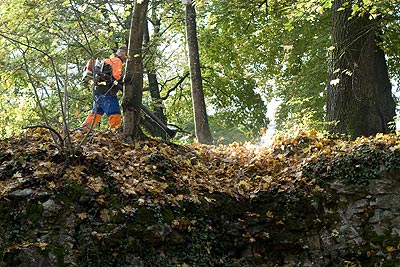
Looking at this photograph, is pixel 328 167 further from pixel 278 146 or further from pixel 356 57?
pixel 356 57

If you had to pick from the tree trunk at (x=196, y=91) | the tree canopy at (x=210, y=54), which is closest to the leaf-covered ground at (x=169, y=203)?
the tree canopy at (x=210, y=54)

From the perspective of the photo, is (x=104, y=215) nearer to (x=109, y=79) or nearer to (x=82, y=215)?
(x=82, y=215)

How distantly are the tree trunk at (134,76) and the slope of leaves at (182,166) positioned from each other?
309 mm

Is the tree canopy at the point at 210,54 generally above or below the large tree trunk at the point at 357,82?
above

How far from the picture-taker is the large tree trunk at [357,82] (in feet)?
29.6

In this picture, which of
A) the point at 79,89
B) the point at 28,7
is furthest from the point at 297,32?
the point at 28,7

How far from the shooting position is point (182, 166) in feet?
25.1

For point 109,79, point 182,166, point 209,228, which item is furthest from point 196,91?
point 209,228

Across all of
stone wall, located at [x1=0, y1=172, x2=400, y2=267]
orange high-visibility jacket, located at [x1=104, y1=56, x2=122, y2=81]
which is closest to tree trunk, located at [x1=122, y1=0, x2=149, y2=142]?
orange high-visibility jacket, located at [x1=104, y1=56, x2=122, y2=81]

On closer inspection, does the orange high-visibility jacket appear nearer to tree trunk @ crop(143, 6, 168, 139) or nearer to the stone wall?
the stone wall

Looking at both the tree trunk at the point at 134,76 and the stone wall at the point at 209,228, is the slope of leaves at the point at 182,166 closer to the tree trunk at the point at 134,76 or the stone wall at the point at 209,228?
the stone wall at the point at 209,228

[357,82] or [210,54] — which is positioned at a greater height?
[210,54]

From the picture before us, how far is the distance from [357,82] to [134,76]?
13.1 feet

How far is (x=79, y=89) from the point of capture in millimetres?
13719
